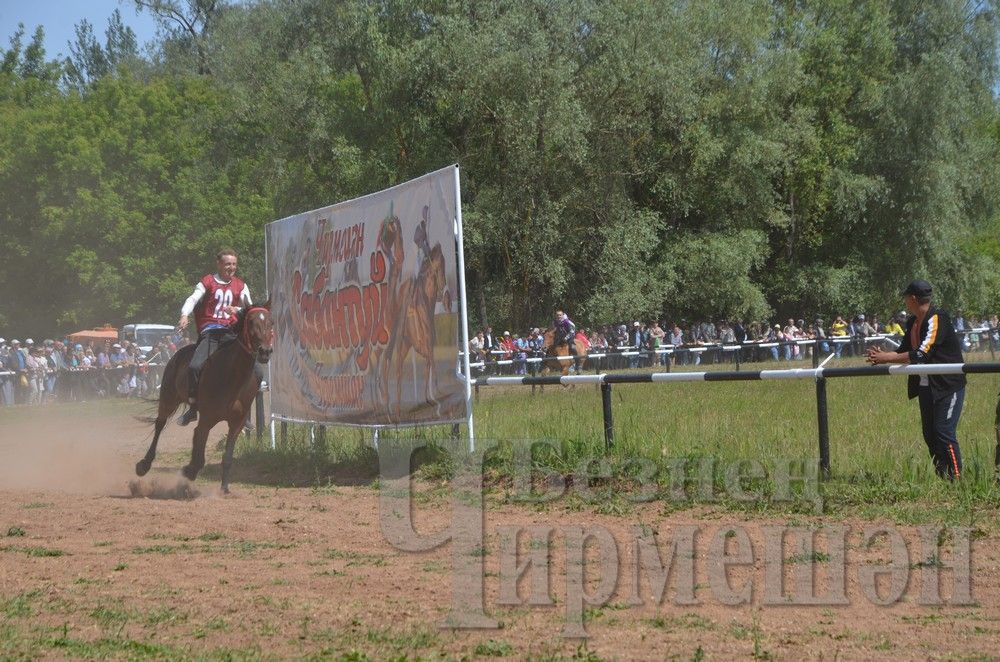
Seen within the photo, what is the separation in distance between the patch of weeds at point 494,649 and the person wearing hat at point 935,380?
544cm

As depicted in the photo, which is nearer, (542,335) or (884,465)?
(884,465)

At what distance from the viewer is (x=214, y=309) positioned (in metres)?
13.9

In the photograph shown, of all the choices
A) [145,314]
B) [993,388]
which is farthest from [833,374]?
[145,314]

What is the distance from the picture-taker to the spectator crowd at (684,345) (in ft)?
104

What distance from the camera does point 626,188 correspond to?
4147 centimetres

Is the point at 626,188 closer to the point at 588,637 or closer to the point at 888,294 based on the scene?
the point at 888,294

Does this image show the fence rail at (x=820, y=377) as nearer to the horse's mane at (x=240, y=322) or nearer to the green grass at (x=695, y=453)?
the green grass at (x=695, y=453)

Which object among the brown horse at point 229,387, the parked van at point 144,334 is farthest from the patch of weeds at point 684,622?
the parked van at point 144,334

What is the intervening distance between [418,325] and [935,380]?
5.64m

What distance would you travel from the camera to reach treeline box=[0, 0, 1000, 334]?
124 ft

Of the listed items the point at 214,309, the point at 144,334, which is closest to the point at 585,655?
the point at 214,309

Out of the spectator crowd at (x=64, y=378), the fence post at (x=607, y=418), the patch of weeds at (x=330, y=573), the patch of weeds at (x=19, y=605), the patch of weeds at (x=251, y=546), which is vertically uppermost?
the spectator crowd at (x=64, y=378)

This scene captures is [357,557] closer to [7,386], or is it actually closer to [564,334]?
[564,334]

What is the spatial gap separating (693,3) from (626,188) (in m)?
6.79
